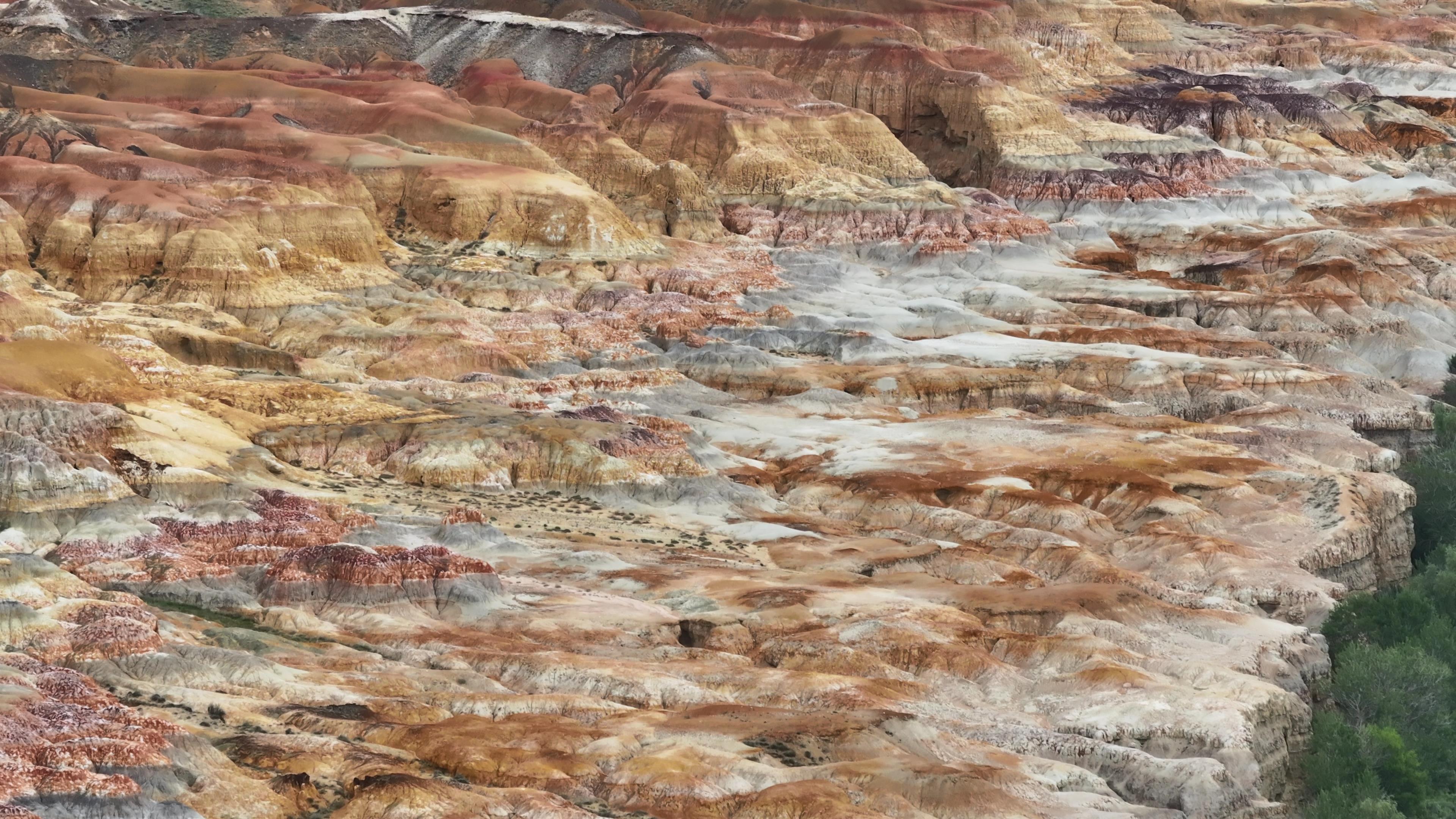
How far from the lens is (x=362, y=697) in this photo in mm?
52250

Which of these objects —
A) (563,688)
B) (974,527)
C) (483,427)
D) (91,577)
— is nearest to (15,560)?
(91,577)

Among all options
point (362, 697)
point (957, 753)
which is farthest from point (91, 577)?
point (957, 753)

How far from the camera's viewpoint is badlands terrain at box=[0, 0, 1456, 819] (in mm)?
51125

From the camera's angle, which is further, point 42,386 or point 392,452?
point 392,452

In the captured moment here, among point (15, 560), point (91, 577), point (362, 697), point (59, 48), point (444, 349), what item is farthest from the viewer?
point (59, 48)

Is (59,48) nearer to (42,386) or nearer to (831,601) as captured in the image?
(42,386)

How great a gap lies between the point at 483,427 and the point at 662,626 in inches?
1010

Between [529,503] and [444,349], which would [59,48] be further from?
[529,503]

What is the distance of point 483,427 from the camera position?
3447 inches

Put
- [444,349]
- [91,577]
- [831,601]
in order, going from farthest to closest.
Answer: [444,349] < [831,601] < [91,577]

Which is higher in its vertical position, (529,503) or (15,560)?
(15,560)

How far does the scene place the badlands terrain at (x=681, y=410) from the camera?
51.1 meters

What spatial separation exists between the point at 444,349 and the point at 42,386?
30.7 meters

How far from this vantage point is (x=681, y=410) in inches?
4077
